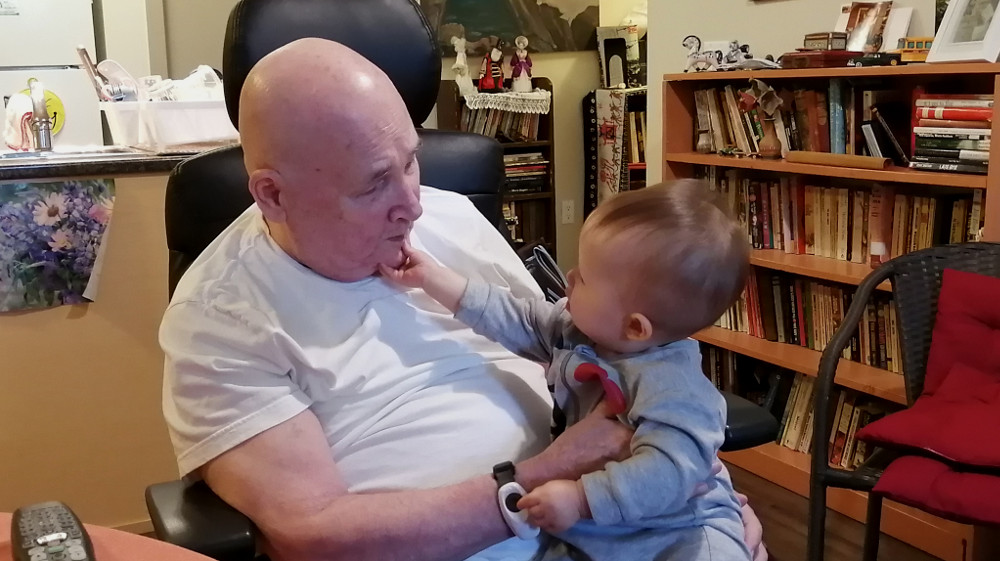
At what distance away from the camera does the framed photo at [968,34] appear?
2.14m

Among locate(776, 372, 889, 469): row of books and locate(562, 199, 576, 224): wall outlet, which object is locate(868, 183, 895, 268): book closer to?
locate(776, 372, 889, 469): row of books

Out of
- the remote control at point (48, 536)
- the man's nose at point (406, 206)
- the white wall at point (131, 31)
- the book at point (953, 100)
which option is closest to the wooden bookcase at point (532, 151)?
the white wall at point (131, 31)

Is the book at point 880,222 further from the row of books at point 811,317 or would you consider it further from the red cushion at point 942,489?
the red cushion at point 942,489

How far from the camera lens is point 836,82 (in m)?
2.56

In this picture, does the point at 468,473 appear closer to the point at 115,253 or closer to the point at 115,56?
the point at 115,253

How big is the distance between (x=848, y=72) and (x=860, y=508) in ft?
3.76

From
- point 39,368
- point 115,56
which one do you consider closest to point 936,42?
point 39,368

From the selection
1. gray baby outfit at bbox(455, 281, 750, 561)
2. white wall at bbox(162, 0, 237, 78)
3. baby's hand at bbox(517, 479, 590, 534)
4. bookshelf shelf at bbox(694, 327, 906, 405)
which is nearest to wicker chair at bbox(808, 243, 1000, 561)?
bookshelf shelf at bbox(694, 327, 906, 405)

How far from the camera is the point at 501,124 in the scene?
4.37 meters

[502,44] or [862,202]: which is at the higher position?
[502,44]

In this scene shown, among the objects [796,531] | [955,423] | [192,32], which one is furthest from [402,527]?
[192,32]

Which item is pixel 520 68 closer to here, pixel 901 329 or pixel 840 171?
pixel 840 171

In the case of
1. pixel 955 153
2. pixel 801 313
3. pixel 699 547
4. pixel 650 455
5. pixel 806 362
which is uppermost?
pixel 955 153

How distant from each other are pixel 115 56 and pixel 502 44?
1.70 metres
